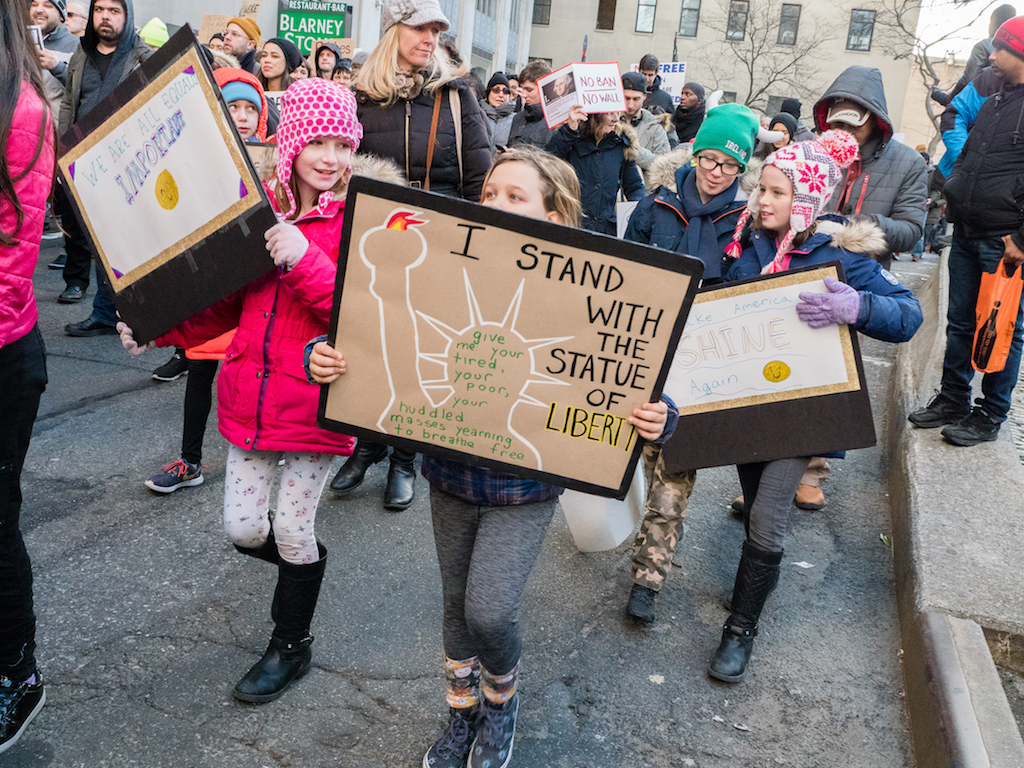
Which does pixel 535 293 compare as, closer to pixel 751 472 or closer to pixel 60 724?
pixel 751 472

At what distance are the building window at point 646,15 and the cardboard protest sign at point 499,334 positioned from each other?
43.3 m

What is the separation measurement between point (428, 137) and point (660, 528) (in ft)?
6.96

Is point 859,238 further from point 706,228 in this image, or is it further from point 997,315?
point 997,315

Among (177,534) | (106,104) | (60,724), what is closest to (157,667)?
(60,724)

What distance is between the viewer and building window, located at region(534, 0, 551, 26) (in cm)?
4128

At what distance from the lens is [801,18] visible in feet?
135

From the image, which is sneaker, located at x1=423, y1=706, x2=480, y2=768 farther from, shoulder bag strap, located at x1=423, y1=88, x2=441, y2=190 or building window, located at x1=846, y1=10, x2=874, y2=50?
building window, located at x1=846, y1=10, x2=874, y2=50

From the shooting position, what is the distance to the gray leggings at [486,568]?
2.33 m

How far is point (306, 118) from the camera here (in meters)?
2.65

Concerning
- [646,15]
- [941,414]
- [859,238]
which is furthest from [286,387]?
[646,15]

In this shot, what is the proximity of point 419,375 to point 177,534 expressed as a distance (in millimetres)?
2117

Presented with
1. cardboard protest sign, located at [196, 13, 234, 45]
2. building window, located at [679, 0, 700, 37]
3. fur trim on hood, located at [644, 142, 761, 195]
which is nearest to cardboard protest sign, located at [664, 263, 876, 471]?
fur trim on hood, located at [644, 142, 761, 195]

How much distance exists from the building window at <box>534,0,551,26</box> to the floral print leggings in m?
42.7

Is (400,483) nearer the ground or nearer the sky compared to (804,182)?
nearer the ground
